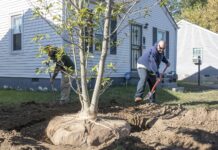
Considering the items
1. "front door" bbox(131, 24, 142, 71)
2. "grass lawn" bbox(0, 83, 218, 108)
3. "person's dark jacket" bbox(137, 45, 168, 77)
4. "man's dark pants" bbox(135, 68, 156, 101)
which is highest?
"front door" bbox(131, 24, 142, 71)

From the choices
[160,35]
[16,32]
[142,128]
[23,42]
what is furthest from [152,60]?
[160,35]

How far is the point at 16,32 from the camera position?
53.9 feet

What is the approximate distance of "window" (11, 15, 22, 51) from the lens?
53.5 feet

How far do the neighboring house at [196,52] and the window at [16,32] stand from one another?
19436mm

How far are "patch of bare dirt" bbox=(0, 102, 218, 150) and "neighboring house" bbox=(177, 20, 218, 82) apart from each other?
1033 inches

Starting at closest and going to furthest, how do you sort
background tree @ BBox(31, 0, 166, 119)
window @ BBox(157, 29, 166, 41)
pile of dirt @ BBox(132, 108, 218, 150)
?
pile of dirt @ BBox(132, 108, 218, 150) → background tree @ BBox(31, 0, 166, 119) → window @ BBox(157, 29, 166, 41)

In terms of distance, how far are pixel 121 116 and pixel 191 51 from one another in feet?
91.9

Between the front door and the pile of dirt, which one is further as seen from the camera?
the front door

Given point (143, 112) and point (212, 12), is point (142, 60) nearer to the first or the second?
point (143, 112)

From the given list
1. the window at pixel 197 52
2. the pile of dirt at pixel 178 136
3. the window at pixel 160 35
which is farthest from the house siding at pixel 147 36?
the window at pixel 197 52

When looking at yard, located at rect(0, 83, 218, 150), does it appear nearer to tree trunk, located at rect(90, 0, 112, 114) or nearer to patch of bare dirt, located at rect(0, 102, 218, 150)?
patch of bare dirt, located at rect(0, 102, 218, 150)

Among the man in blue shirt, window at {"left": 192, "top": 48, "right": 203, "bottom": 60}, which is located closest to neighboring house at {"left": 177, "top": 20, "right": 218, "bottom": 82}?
window at {"left": 192, "top": 48, "right": 203, "bottom": 60}

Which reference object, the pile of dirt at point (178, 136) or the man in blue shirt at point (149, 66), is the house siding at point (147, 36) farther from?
the pile of dirt at point (178, 136)

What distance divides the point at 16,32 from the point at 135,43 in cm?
584
